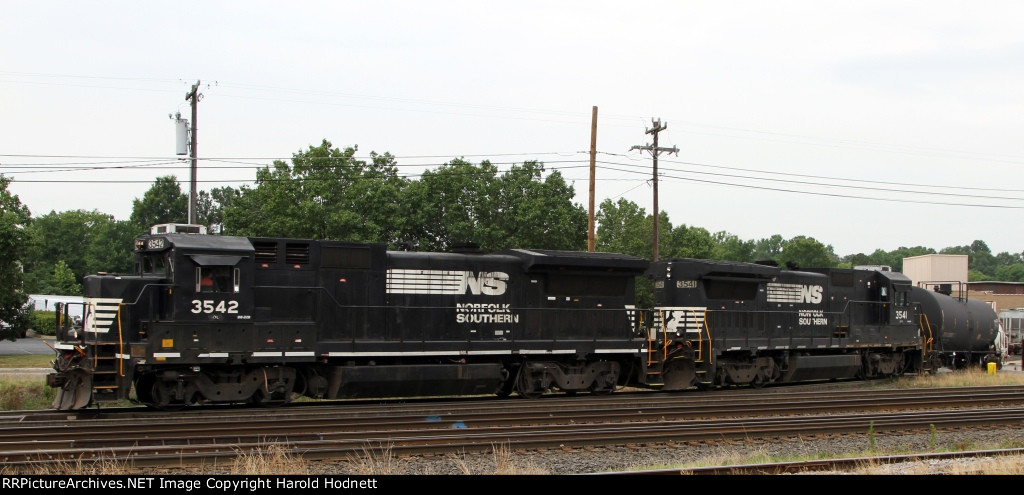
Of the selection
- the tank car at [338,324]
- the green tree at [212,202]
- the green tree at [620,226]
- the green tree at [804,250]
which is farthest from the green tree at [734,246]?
the tank car at [338,324]

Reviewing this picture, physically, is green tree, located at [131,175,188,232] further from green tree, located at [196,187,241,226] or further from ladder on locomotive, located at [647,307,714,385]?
ladder on locomotive, located at [647,307,714,385]

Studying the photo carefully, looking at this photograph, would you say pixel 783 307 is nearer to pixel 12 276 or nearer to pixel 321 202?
pixel 321 202

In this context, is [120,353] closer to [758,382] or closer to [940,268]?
[758,382]

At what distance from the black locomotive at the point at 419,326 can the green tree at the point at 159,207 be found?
81.5 m

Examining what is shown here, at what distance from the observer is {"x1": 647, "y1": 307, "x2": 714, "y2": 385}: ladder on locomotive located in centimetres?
1970

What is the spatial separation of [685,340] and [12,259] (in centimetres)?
2490

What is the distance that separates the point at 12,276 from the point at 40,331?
2444 centimetres

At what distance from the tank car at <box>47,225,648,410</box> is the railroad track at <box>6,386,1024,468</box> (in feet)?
2.07

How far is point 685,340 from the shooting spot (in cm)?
2028

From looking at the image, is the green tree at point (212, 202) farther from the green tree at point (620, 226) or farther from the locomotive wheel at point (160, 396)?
the locomotive wheel at point (160, 396)

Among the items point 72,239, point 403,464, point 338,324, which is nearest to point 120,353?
point 338,324

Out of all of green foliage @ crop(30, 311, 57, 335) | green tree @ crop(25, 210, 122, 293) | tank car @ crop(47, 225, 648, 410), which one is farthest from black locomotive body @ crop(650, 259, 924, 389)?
green tree @ crop(25, 210, 122, 293)


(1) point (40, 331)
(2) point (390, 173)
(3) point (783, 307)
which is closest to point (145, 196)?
(1) point (40, 331)

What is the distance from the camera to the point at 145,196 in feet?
303
